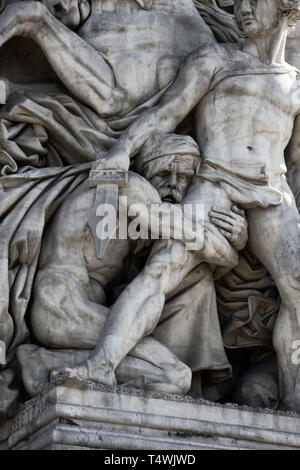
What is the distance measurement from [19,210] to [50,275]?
1.59ft

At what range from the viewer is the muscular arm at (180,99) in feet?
35.3

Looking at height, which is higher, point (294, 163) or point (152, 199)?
point (294, 163)

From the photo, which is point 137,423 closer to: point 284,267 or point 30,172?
point 284,267

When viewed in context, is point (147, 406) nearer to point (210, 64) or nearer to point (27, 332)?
point (27, 332)

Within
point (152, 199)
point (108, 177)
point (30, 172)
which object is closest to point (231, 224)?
point (152, 199)

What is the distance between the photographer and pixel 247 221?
424 inches

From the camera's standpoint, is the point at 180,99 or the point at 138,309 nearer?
the point at 138,309

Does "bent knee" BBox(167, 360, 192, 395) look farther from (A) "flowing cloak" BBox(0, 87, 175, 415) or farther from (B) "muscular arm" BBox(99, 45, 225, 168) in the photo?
(B) "muscular arm" BBox(99, 45, 225, 168)

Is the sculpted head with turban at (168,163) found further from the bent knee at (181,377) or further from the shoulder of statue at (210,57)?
the bent knee at (181,377)

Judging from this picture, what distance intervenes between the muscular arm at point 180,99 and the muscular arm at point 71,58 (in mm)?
371

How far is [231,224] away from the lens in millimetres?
10602

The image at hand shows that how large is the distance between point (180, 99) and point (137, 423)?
7.98ft

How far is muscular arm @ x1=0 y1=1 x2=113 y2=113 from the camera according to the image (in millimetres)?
10883

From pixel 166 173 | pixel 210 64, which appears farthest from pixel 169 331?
pixel 210 64
